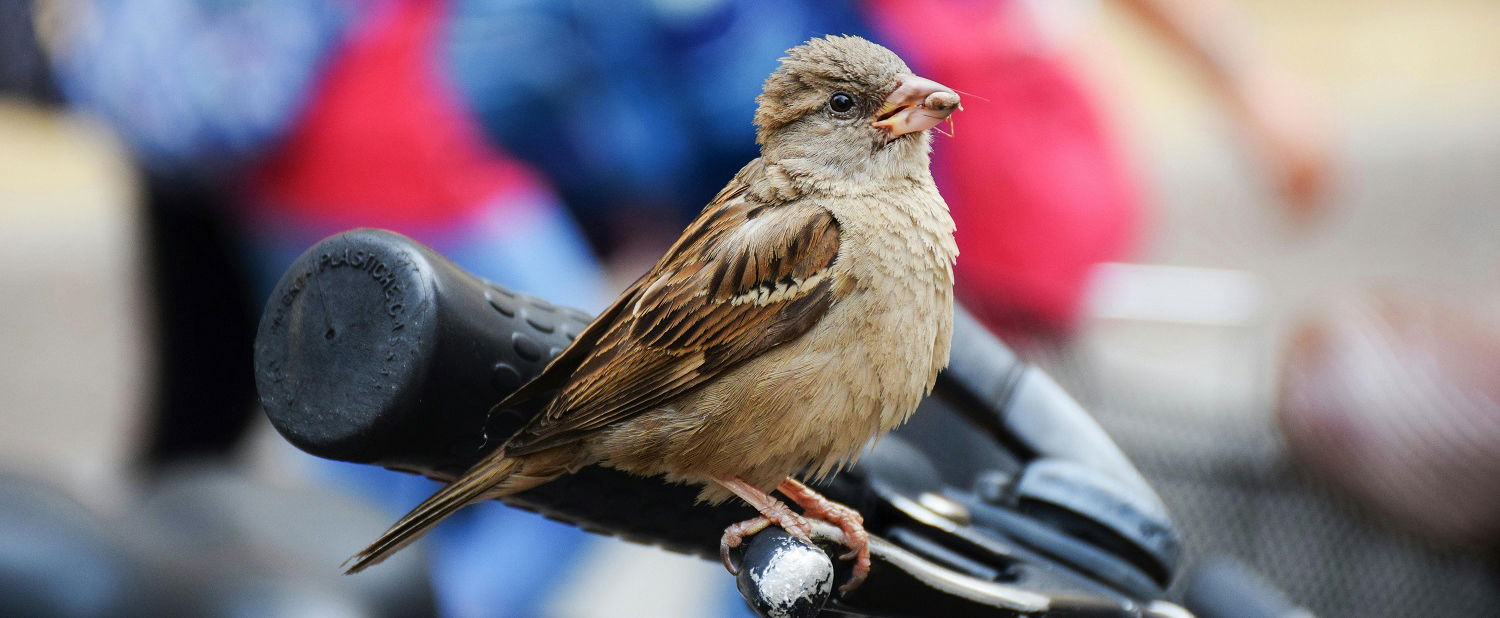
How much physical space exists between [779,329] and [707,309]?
60 mm

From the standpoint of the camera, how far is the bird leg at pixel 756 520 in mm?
918

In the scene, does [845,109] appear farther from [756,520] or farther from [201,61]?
[201,61]

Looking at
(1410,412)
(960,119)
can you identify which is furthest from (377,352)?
(1410,412)

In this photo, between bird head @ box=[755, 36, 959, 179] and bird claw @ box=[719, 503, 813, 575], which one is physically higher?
bird head @ box=[755, 36, 959, 179]

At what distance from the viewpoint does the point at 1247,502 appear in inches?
93.2

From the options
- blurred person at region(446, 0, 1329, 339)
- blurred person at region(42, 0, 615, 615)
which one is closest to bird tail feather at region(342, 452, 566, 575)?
blurred person at region(446, 0, 1329, 339)

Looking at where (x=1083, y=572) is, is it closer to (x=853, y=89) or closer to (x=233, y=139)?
(x=853, y=89)

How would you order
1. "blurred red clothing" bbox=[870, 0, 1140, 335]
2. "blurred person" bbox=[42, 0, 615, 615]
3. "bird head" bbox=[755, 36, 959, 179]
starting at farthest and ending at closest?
1. "blurred person" bbox=[42, 0, 615, 615]
2. "blurred red clothing" bbox=[870, 0, 1140, 335]
3. "bird head" bbox=[755, 36, 959, 179]

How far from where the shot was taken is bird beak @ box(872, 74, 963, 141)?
2.79ft

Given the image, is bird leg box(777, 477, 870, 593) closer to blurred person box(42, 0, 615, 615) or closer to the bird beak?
the bird beak

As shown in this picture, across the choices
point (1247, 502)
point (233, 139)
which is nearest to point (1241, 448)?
point (1247, 502)

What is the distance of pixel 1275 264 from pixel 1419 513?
8.12 meters

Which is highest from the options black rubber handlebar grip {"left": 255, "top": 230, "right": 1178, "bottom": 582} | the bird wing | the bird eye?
the bird eye

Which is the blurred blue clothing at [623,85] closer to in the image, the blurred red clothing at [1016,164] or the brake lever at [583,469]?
the blurred red clothing at [1016,164]
